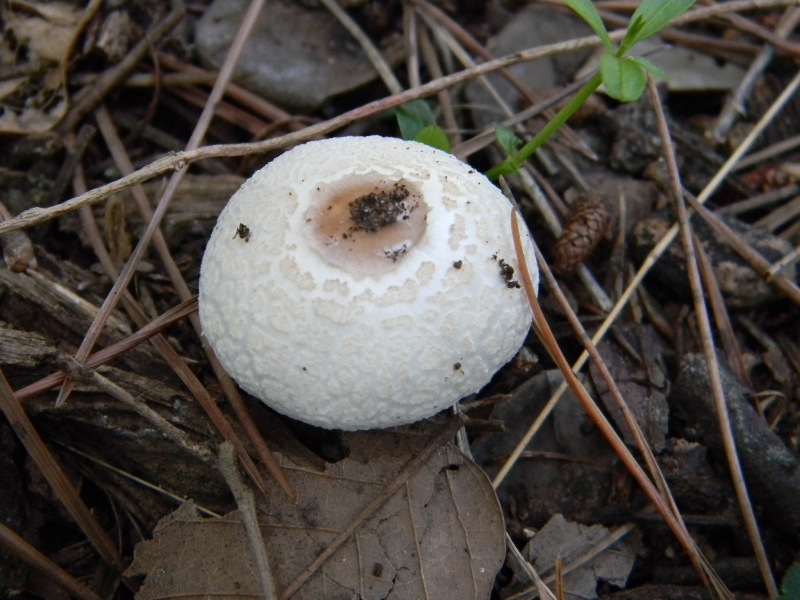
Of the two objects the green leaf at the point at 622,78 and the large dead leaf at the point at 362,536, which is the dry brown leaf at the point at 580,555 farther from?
the green leaf at the point at 622,78

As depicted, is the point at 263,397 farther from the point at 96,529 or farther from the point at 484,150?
the point at 484,150

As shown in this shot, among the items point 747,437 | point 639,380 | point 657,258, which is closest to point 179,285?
point 639,380

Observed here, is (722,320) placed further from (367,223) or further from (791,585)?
(367,223)

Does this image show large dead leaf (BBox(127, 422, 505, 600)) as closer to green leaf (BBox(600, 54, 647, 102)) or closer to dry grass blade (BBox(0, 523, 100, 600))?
dry grass blade (BBox(0, 523, 100, 600))

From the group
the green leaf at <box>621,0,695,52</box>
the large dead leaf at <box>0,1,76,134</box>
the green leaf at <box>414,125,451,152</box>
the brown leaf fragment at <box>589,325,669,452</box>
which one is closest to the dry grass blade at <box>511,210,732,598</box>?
the brown leaf fragment at <box>589,325,669,452</box>

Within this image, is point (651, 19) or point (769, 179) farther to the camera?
point (769, 179)

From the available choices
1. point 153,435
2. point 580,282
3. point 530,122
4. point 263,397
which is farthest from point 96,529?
point 530,122
